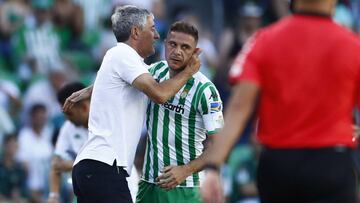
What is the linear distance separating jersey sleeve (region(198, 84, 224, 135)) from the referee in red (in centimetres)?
248

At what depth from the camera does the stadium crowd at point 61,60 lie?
14.8 metres

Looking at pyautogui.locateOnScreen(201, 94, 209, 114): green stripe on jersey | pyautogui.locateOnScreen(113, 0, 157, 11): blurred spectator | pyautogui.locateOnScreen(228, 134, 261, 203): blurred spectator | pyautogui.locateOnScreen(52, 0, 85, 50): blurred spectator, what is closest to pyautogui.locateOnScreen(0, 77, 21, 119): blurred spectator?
pyautogui.locateOnScreen(52, 0, 85, 50): blurred spectator

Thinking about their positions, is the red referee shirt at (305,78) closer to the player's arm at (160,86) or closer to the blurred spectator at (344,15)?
the player's arm at (160,86)

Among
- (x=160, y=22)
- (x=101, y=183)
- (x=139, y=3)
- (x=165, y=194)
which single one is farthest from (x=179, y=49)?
(x=139, y=3)

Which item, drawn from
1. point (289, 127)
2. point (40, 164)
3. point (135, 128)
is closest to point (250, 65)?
point (289, 127)

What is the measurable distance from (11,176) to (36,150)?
56 centimetres

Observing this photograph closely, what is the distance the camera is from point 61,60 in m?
16.3

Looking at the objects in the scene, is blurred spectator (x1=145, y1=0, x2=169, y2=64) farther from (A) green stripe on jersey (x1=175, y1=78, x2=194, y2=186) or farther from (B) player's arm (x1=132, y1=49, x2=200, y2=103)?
(B) player's arm (x1=132, y1=49, x2=200, y2=103)

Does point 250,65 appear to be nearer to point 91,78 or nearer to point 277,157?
point 277,157

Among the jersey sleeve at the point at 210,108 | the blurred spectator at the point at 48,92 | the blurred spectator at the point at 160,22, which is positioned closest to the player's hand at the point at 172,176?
the jersey sleeve at the point at 210,108

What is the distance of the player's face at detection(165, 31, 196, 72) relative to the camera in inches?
347

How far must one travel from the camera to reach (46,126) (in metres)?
15.3

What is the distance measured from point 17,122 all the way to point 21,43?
1231 millimetres

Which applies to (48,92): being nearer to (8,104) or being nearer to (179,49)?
(8,104)
